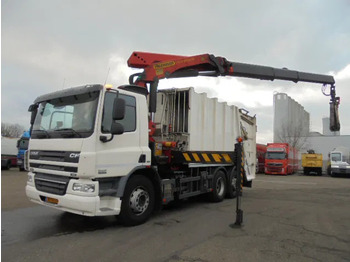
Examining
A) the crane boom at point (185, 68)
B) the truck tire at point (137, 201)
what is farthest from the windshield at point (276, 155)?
the truck tire at point (137, 201)

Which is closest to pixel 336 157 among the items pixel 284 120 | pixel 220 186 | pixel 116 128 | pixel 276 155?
pixel 276 155

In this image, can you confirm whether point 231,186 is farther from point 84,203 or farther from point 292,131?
point 292,131

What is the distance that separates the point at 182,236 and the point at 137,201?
4.00ft

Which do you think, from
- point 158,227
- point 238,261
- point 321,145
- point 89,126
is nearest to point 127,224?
point 158,227

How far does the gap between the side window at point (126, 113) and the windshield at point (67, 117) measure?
0.67ft

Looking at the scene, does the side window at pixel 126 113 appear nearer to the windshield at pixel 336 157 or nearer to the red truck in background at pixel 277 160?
the red truck in background at pixel 277 160

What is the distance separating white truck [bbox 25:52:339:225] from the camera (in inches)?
214

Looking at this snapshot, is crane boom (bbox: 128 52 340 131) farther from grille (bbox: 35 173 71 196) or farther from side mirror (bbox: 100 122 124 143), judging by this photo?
grille (bbox: 35 173 71 196)

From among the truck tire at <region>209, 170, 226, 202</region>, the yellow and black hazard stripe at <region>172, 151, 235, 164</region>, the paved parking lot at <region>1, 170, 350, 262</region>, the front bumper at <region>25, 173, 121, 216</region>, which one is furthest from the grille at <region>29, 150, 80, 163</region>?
the truck tire at <region>209, 170, 226, 202</region>

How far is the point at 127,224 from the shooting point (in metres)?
6.03

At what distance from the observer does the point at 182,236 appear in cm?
552

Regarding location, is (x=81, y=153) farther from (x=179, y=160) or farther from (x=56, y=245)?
(x=179, y=160)

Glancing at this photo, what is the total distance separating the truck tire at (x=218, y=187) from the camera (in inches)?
358

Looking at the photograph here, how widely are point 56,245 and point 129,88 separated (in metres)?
3.39
